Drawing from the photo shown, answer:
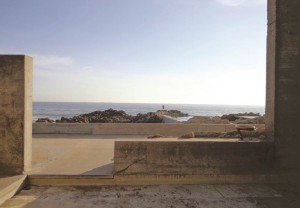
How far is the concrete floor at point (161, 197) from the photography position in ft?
19.4

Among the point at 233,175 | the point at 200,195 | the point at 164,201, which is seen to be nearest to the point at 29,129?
the point at 164,201

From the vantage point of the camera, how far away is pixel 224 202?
6098 millimetres

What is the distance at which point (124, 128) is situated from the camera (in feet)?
45.0

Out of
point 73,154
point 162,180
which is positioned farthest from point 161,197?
point 73,154

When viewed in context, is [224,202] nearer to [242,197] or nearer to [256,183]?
[242,197]

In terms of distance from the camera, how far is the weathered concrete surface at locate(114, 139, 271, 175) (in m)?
7.18

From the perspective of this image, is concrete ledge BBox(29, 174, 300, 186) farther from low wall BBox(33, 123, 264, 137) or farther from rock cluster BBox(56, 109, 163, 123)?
rock cluster BBox(56, 109, 163, 123)

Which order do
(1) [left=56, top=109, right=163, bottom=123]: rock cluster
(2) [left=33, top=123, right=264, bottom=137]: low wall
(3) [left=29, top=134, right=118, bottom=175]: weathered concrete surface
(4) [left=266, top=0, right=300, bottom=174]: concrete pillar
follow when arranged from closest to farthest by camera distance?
(3) [left=29, top=134, right=118, bottom=175]: weathered concrete surface, (4) [left=266, top=0, right=300, bottom=174]: concrete pillar, (2) [left=33, top=123, right=264, bottom=137]: low wall, (1) [left=56, top=109, right=163, bottom=123]: rock cluster

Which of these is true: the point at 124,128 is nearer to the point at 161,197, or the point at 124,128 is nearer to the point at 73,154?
the point at 73,154

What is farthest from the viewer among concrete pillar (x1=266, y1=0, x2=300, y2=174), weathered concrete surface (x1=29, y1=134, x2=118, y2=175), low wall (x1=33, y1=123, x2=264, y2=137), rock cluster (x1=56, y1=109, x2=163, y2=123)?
rock cluster (x1=56, y1=109, x2=163, y2=123)

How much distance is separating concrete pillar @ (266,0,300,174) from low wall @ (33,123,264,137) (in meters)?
5.80

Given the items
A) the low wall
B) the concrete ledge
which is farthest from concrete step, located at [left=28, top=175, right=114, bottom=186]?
the low wall

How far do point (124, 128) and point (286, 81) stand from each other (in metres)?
7.47

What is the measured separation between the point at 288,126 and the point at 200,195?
8.52 ft
